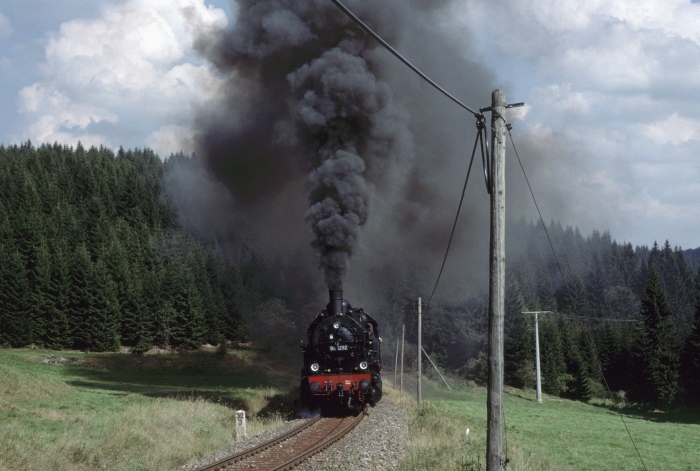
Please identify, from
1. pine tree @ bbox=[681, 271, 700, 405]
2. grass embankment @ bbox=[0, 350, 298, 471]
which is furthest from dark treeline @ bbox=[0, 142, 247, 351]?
pine tree @ bbox=[681, 271, 700, 405]

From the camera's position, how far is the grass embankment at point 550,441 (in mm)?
13148

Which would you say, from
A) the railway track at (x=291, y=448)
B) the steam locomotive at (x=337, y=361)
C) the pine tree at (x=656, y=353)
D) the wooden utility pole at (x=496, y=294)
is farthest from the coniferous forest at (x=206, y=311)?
the wooden utility pole at (x=496, y=294)

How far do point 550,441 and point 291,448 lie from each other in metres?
14.5

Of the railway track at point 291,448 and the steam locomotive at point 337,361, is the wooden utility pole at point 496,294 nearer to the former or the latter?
the railway track at point 291,448

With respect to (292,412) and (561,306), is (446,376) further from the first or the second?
(561,306)

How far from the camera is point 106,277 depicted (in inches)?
2307

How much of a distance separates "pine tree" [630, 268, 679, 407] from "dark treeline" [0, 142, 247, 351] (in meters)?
38.3

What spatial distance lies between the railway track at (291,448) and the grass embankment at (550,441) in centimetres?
205

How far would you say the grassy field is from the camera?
484 inches

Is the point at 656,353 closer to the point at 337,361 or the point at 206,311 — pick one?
the point at 337,361

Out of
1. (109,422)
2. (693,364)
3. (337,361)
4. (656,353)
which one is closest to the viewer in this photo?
(109,422)

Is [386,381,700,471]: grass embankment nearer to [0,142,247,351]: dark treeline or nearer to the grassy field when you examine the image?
the grassy field

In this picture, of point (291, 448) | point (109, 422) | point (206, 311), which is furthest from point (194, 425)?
point (206, 311)

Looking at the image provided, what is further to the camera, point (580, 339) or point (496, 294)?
point (580, 339)
